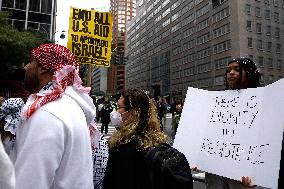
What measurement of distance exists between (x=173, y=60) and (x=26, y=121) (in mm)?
111163

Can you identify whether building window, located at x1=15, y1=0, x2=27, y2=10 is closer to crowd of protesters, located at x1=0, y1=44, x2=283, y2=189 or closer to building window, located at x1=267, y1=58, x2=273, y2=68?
crowd of protesters, located at x1=0, y1=44, x2=283, y2=189

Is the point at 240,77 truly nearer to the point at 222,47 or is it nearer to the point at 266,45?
the point at 222,47

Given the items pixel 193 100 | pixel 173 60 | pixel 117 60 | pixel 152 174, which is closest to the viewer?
pixel 152 174

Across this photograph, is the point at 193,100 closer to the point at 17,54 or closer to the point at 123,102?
the point at 123,102

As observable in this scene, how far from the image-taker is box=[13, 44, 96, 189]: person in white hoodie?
1.86m

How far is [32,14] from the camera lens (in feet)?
130

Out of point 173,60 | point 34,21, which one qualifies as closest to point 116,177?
point 34,21

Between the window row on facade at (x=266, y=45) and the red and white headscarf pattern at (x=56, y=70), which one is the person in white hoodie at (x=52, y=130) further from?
the window row on facade at (x=266, y=45)

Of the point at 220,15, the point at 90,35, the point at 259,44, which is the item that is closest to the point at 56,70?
the point at 90,35

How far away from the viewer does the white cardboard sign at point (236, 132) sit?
113 inches

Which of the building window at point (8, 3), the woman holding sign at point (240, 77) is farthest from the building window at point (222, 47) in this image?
the woman holding sign at point (240, 77)

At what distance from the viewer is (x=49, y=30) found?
40531 millimetres

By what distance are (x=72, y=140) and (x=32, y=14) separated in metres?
40.2

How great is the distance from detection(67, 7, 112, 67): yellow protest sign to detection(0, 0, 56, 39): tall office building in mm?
30234
